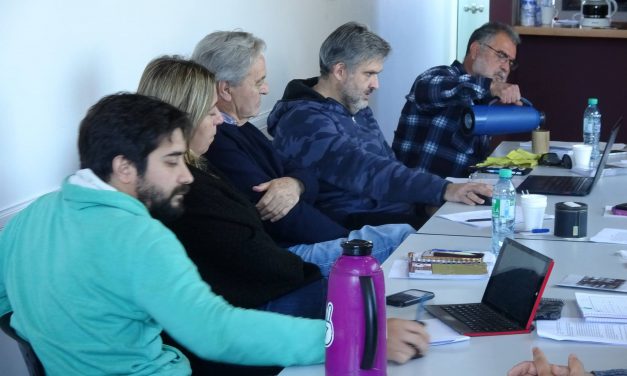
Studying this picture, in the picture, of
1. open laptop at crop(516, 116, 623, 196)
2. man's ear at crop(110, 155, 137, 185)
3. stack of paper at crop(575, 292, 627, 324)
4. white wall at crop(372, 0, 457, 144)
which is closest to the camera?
man's ear at crop(110, 155, 137, 185)

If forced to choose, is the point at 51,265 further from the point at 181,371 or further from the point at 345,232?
the point at 345,232

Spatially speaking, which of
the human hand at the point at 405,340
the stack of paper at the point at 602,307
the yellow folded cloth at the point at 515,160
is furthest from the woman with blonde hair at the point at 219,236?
the yellow folded cloth at the point at 515,160

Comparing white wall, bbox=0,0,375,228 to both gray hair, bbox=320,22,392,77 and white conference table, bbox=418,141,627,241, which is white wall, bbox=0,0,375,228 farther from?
white conference table, bbox=418,141,627,241

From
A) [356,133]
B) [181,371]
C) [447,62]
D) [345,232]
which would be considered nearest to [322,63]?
[356,133]

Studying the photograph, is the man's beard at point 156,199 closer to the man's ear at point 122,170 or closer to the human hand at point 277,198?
the man's ear at point 122,170

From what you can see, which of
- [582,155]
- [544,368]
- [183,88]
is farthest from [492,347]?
[582,155]

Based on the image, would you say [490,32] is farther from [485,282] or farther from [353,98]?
[485,282]

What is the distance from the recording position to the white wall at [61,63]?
2.37 meters

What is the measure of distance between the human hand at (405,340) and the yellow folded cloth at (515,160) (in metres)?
2.03

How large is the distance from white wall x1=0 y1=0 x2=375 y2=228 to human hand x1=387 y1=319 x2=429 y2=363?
1.17m

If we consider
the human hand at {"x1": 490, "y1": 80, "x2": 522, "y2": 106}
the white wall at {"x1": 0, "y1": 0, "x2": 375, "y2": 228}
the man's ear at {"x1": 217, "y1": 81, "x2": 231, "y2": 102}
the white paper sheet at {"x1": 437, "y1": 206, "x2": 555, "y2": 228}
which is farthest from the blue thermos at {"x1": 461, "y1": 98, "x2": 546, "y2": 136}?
the man's ear at {"x1": 217, "y1": 81, "x2": 231, "y2": 102}

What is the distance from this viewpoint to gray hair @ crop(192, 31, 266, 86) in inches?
114

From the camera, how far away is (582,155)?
362 cm

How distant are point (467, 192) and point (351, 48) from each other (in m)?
0.79
